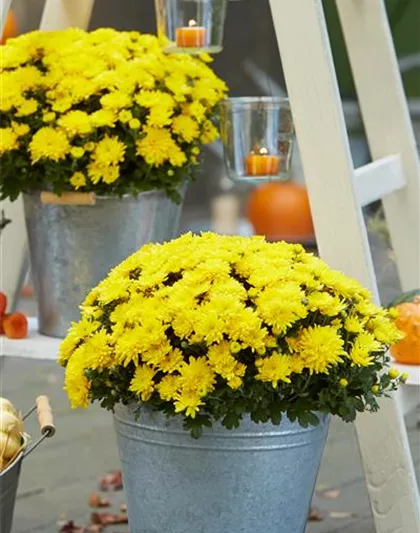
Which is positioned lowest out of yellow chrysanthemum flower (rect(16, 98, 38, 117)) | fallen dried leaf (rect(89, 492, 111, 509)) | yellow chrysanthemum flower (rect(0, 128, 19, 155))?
fallen dried leaf (rect(89, 492, 111, 509))

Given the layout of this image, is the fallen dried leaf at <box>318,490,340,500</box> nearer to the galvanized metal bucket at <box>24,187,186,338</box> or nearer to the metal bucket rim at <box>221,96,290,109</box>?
the galvanized metal bucket at <box>24,187,186,338</box>

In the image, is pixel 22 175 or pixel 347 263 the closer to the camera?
pixel 347 263

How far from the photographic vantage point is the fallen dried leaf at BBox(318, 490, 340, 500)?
3.20 metres

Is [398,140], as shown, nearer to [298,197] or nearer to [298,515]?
[298,515]

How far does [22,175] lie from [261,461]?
94 centimetres

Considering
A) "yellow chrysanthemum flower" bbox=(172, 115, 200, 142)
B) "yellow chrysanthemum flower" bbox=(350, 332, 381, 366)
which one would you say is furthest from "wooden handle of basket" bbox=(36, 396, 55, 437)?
"yellow chrysanthemum flower" bbox=(172, 115, 200, 142)

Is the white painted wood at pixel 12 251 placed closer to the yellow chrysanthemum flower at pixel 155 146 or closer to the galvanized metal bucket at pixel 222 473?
the yellow chrysanthemum flower at pixel 155 146

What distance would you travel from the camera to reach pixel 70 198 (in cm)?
261

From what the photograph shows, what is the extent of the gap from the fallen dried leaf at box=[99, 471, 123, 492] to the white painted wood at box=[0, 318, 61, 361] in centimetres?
68

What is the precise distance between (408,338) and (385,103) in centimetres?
60

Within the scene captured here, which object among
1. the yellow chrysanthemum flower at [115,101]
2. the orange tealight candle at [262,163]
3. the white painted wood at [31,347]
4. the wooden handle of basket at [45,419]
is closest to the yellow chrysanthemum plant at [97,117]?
the yellow chrysanthemum flower at [115,101]

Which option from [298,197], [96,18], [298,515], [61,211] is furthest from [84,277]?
[96,18]

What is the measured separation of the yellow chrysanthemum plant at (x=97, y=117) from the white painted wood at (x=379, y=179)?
0.36 metres

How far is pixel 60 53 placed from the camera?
2646 mm
